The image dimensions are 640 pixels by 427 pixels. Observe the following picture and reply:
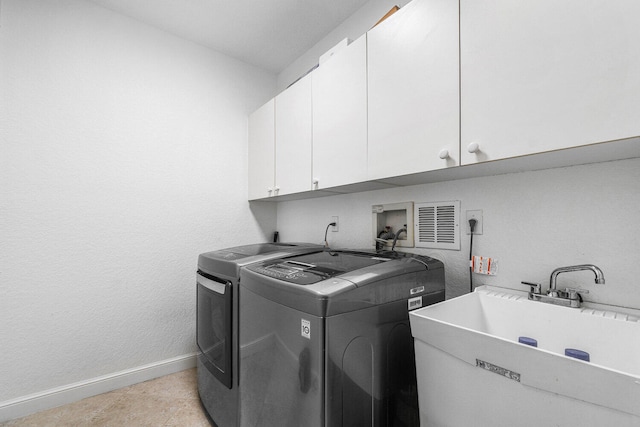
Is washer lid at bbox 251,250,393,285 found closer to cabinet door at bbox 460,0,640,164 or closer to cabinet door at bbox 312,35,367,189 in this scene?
cabinet door at bbox 312,35,367,189

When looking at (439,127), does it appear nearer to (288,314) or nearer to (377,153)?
(377,153)

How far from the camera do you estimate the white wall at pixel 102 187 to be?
1.60 meters

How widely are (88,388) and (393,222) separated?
2153 millimetres

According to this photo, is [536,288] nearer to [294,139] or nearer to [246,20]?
[294,139]

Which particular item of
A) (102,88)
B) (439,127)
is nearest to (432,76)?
(439,127)

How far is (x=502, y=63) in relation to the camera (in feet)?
2.95

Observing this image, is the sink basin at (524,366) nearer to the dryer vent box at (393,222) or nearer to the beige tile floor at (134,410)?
the dryer vent box at (393,222)

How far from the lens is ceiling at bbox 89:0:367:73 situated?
1825mm

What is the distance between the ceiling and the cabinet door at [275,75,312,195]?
20.0 inches


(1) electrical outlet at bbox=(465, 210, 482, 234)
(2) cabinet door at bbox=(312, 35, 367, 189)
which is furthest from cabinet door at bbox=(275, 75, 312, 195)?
(1) electrical outlet at bbox=(465, 210, 482, 234)

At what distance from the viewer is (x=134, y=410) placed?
5.40 feet

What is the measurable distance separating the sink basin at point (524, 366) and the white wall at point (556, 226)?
116 millimetres

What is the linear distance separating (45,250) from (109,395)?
39.0 inches

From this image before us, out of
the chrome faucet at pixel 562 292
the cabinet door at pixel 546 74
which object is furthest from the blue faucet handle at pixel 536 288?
the cabinet door at pixel 546 74
